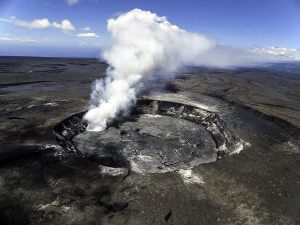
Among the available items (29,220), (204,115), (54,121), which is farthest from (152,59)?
(29,220)

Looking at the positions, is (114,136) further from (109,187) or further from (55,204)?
(55,204)

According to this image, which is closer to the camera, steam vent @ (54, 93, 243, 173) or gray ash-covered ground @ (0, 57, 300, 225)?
gray ash-covered ground @ (0, 57, 300, 225)

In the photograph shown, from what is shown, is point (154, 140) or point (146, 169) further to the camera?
point (154, 140)

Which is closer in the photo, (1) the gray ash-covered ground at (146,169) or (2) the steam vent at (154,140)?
(1) the gray ash-covered ground at (146,169)
